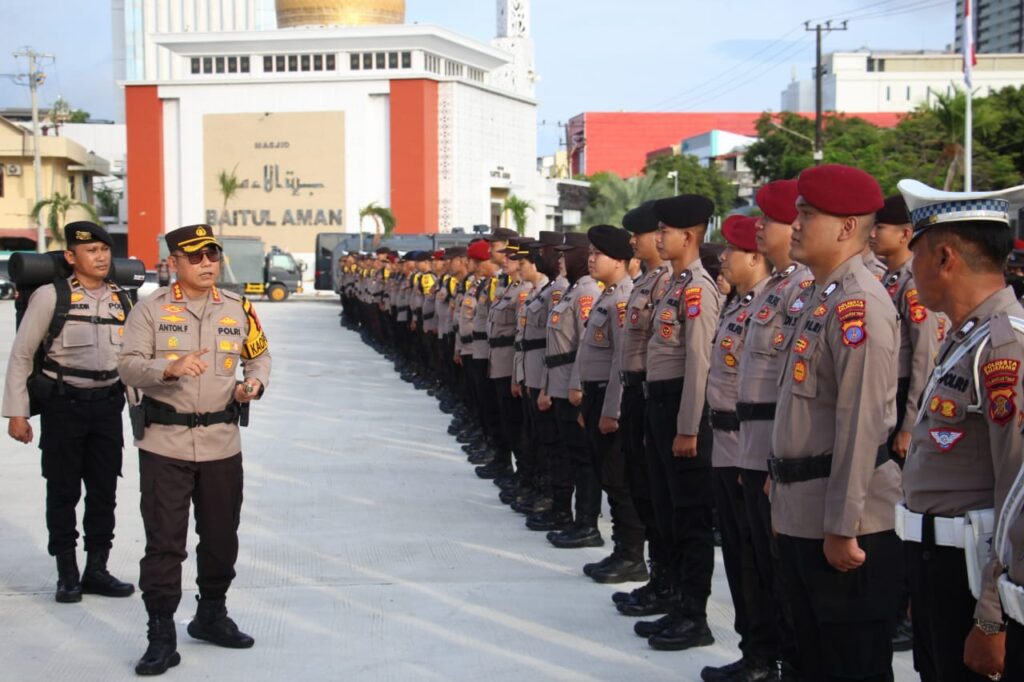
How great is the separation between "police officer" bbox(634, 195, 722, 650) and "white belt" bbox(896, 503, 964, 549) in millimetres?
2170

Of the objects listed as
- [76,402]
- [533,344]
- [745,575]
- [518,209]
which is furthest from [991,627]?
[518,209]

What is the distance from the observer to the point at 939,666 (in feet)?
11.1

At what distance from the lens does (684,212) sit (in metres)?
6.08

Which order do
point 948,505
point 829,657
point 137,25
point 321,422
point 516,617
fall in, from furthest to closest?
point 137,25 → point 321,422 → point 516,617 → point 829,657 → point 948,505

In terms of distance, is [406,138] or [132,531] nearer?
[132,531]

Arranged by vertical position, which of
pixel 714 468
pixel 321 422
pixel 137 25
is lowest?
pixel 321 422

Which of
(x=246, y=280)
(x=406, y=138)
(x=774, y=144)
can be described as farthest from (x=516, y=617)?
(x=406, y=138)

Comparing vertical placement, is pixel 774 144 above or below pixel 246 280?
above

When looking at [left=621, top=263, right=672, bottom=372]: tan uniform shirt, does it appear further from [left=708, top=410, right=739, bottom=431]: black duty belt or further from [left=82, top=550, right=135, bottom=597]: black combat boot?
[left=82, top=550, right=135, bottom=597]: black combat boot

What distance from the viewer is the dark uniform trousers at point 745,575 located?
520 centimetres

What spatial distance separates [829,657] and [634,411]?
2594 millimetres

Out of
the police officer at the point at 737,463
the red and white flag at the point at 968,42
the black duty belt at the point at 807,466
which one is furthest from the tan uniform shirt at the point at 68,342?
the red and white flag at the point at 968,42

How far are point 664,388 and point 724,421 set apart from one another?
623mm

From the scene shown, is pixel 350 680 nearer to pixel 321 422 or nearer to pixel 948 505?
pixel 948 505
